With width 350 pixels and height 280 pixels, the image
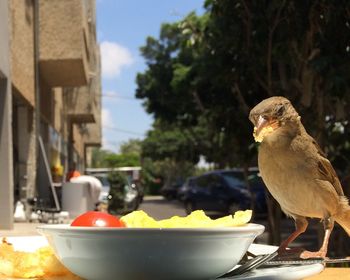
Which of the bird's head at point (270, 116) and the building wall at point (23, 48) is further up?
the building wall at point (23, 48)

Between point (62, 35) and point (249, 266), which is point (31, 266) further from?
point (62, 35)

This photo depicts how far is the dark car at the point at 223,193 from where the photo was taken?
22469 millimetres

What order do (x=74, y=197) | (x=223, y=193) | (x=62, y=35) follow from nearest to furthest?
(x=62, y=35)
(x=74, y=197)
(x=223, y=193)

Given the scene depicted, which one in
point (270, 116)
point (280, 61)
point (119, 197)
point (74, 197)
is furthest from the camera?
point (119, 197)

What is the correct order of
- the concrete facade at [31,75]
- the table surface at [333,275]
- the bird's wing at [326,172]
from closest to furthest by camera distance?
the table surface at [333,275] < the bird's wing at [326,172] < the concrete facade at [31,75]

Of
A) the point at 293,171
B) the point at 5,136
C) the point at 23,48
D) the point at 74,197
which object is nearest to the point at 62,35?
the point at 23,48

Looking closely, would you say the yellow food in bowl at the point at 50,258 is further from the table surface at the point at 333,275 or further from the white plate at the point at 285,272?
the table surface at the point at 333,275

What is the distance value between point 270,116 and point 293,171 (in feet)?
0.68

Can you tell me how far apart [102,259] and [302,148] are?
3.20ft

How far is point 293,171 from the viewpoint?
201 cm

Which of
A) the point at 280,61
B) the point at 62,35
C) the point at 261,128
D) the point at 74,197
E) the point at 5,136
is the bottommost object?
the point at 74,197

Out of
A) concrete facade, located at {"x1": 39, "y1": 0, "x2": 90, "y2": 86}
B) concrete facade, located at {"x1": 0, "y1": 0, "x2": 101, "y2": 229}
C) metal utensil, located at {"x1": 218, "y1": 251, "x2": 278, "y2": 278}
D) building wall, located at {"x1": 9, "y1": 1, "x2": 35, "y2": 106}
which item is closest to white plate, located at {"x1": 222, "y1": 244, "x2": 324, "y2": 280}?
metal utensil, located at {"x1": 218, "y1": 251, "x2": 278, "y2": 278}

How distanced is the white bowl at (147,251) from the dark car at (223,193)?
20172mm

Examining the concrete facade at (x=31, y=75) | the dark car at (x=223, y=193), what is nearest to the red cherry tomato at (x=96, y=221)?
the concrete facade at (x=31, y=75)
